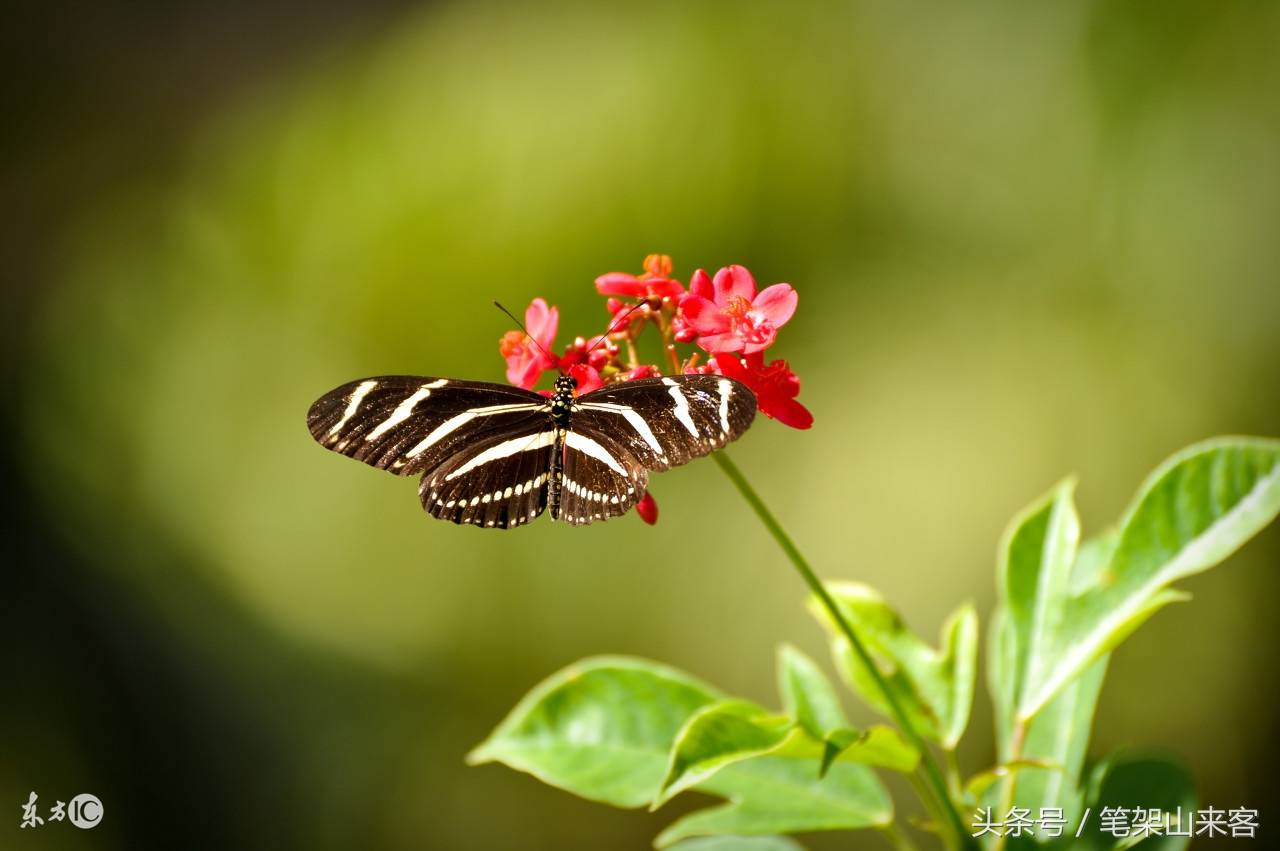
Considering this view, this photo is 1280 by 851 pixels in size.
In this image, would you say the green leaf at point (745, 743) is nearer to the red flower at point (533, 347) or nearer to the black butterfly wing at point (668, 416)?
the black butterfly wing at point (668, 416)

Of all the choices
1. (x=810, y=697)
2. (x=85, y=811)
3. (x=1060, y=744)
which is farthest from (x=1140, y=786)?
(x=85, y=811)

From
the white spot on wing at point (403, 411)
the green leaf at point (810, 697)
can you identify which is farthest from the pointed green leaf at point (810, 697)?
the white spot on wing at point (403, 411)

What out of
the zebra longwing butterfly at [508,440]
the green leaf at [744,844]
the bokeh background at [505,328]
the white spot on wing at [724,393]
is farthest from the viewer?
the bokeh background at [505,328]

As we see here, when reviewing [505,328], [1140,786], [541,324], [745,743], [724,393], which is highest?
[505,328]

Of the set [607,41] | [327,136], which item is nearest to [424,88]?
[327,136]

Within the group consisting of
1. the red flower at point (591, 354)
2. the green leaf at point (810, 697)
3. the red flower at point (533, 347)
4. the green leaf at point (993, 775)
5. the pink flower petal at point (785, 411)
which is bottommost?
the green leaf at point (993, 775)

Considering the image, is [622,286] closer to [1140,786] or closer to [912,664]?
[912,664]
